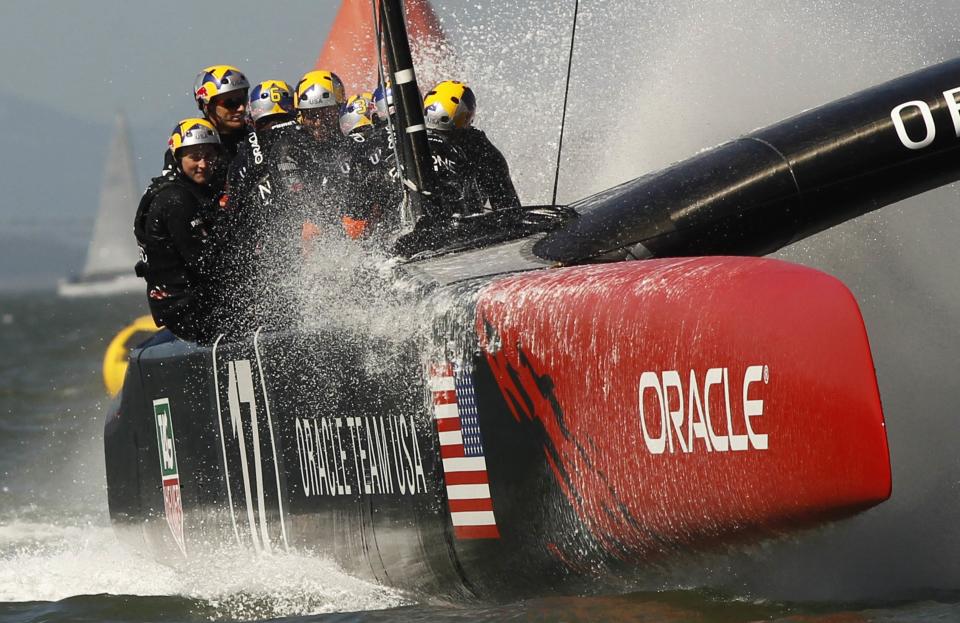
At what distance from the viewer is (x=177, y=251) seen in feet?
17.0

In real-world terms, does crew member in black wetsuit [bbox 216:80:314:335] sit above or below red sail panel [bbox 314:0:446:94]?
below

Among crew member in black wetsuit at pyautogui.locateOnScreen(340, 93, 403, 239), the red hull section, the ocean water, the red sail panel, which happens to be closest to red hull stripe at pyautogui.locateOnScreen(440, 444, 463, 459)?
the red hull section

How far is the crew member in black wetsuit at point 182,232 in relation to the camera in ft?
16.7

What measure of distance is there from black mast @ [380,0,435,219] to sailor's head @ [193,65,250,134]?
1.36m

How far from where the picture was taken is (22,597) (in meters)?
5.20

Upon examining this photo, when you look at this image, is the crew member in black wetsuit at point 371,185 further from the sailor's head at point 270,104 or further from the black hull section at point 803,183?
the black hull section at point 803,183

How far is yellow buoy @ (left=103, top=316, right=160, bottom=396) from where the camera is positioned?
6926 millimetres

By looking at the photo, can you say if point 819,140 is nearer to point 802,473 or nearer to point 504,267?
point 504,267

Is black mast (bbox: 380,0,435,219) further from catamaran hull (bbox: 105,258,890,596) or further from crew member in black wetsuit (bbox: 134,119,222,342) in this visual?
crew member in black wetsuit (bbox: 134,119,222,342)

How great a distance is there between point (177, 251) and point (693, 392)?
273 centimetres

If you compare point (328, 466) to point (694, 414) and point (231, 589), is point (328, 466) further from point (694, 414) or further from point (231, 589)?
point (694, 414)

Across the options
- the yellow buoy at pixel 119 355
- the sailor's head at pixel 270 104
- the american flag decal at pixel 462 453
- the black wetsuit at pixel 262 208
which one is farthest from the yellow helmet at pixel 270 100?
the american flag decal at pixel 462 453

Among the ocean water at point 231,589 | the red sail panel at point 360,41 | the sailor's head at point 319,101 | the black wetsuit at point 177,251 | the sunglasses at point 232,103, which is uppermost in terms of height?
the red sail panel at point 360,41

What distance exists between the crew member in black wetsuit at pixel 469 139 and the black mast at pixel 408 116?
2.44 ft
